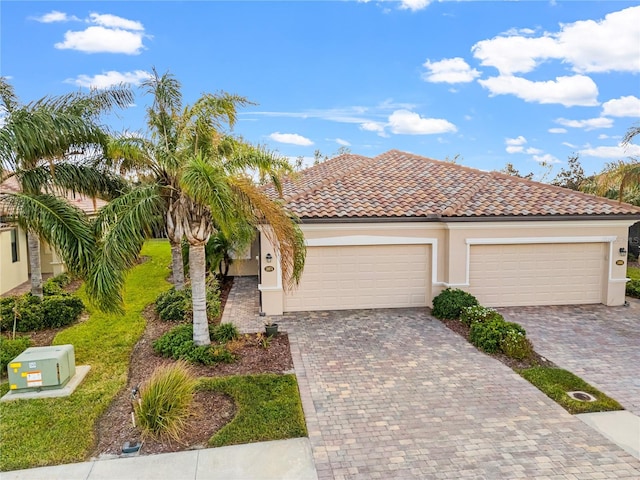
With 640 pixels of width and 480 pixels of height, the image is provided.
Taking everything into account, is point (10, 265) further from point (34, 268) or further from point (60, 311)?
point (60, 311)

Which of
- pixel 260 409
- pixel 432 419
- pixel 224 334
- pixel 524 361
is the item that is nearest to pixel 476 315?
pixel 524 361

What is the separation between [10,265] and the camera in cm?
1664

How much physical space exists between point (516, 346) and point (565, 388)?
5.21 ft

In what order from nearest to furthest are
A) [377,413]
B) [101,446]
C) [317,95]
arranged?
[101,446] < [377,413] < [317,95]

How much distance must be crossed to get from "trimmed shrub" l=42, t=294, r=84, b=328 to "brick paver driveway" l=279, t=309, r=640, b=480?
666cm

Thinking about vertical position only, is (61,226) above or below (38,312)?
above

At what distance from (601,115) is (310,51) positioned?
1728cm

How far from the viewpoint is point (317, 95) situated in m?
22.4

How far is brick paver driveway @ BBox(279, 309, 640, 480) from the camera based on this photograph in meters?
5.40

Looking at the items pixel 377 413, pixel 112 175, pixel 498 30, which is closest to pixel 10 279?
pixel 112 175

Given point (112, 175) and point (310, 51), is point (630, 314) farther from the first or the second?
point (112, 175)

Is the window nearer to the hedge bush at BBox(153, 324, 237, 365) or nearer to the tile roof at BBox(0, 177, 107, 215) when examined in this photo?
the tile roof at BBox(0, 177, 107, 215)

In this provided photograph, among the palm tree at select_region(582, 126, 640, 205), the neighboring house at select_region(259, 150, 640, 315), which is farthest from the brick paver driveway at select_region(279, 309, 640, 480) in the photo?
the palm tree at select_region(582, 126, 640, 205)

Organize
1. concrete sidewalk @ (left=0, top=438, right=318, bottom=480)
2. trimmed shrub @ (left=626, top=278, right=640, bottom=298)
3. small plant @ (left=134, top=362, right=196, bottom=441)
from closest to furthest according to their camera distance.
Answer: concrete sidewalk @ (left=0, top=438, right=318, bottom=480) < small plant @ (left=134, top=362, right=196, bottom=441) < trimmed shrub @ (left=626, top=278, right=640, bottom=298)
